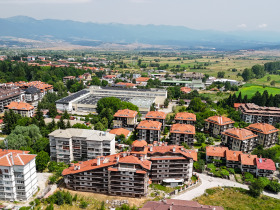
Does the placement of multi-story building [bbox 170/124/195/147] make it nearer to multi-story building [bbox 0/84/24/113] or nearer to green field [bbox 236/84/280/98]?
multi-story building [bbox 0/84/24/113]

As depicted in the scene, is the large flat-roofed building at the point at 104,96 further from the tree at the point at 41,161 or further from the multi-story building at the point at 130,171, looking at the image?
the tree at the point at 41,161

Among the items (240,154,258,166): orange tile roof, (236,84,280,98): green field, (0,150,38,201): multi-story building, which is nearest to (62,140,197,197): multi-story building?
(0,150,38,201): multi-story building

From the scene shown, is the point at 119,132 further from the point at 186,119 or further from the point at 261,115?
the point at 261,115

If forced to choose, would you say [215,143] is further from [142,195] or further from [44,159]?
[44,159]

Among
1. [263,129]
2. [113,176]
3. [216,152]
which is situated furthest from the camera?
[263,129]

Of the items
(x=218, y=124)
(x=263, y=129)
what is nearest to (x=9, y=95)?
(x=218, y=124)
